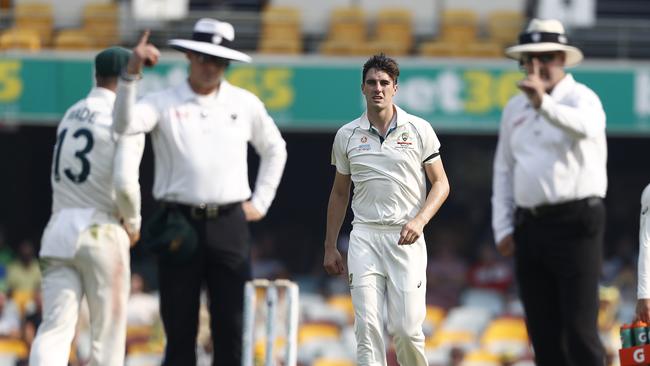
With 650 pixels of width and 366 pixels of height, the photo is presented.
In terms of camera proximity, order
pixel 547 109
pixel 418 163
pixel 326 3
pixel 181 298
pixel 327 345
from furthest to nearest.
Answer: pixel 326 3, pixel 327 345, pixel 418 163, pixel 181 298, pixel 547 109

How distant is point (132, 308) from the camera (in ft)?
49.2

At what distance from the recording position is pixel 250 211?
25.1 feet

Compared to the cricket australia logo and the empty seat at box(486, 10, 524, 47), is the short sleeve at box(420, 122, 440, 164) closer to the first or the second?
the cricket australia logo

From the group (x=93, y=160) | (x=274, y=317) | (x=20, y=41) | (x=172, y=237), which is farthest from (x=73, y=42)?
(x=172, y=237)

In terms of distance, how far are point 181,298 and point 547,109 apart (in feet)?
7.20

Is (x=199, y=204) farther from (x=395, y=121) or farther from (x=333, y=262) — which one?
(x=395, y=121)

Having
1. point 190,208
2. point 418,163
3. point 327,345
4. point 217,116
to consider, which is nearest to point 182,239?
point 190,208

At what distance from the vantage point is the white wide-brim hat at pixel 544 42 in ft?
22.3

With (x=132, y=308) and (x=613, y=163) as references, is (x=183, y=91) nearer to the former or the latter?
(x=132, y=308)

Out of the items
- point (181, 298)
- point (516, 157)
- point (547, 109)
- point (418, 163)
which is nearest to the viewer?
point (547, 109)

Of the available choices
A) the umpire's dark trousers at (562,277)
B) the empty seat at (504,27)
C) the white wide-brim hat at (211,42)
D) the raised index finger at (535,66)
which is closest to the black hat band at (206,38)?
the white wide-brim hat at (211,42)

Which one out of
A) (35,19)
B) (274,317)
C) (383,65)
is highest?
(383,65)

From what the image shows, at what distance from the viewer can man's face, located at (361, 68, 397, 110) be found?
25.9 ft

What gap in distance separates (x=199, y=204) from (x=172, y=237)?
23 centimetres
